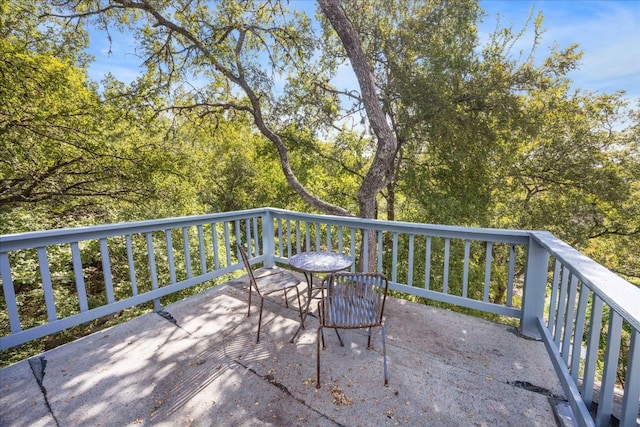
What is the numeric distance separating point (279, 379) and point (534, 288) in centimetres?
222

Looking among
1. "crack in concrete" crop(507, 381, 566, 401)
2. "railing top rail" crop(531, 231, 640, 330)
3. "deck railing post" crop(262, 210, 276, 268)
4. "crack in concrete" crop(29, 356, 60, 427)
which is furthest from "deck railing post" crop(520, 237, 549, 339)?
"crack in concrete" crop(29, 356, 60, 427)

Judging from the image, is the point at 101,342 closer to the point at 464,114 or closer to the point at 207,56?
the point at 207,56

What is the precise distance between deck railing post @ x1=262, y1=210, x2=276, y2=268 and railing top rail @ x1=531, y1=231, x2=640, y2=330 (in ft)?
10.8

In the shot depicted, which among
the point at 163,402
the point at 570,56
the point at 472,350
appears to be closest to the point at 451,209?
the point at 570,56

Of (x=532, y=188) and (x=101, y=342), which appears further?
(x=532, y=188)

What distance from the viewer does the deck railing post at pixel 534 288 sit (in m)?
2.36

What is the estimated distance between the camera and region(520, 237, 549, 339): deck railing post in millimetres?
2361

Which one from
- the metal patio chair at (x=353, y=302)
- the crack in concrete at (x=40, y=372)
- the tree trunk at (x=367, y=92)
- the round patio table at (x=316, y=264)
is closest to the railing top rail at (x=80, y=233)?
the crack in concrete at (x=40, y=372)

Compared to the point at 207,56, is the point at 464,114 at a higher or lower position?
lower

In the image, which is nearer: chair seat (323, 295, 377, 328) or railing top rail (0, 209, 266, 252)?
chair seat (323, 295, 377, 328)

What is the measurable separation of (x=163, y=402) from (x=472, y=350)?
7.55 feet

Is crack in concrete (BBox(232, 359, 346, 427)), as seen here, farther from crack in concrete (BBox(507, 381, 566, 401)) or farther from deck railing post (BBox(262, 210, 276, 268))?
deck railing post (BBox(262, 210, 276, 268))

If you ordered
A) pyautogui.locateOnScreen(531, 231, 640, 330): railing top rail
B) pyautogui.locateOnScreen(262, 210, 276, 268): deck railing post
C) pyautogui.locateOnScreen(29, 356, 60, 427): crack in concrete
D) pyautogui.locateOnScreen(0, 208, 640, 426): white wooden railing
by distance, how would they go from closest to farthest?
pyautogui.locateOnScreen(531, 231, 640, 330): railing top rail → pyautogui.locateOnScreen(0, 208, 640, 426): white wooden railing → pyautogui.locateOnScreen(29, 356, 60, 427): crack in concrete → pyautogui.locateOnScreen(262, 210, 276, 268): deck railing post

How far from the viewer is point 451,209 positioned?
7664 millimetres
